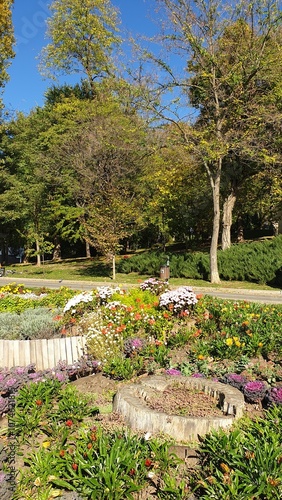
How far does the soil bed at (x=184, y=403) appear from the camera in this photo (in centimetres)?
446

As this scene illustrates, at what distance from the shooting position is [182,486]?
10.5ft

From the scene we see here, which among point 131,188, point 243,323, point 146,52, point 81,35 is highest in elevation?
→ point 81,35

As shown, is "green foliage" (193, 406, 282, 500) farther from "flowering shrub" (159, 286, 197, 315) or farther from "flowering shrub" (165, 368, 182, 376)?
"flowering shrub" (159, 286, 197, 315)

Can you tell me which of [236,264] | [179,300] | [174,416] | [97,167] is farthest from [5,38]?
[174,416]

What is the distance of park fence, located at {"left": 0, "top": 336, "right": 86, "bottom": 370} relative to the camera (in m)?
6.68

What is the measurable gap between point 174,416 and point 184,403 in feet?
1.64

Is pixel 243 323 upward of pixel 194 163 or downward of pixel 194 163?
downward

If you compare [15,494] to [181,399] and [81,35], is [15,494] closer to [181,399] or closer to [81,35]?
[181,399]

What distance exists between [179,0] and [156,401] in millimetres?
16324

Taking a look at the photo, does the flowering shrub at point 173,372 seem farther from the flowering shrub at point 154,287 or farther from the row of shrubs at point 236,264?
the row of shrubs at point 236,264

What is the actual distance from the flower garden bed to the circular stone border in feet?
0.33

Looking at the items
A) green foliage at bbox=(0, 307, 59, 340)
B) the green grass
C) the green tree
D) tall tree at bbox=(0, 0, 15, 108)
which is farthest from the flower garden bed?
tall tree at bbox=(0, 0, 15, 108)

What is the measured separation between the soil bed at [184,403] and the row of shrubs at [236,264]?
12.5 m

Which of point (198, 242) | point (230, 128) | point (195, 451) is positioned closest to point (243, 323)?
point (195, 451)
